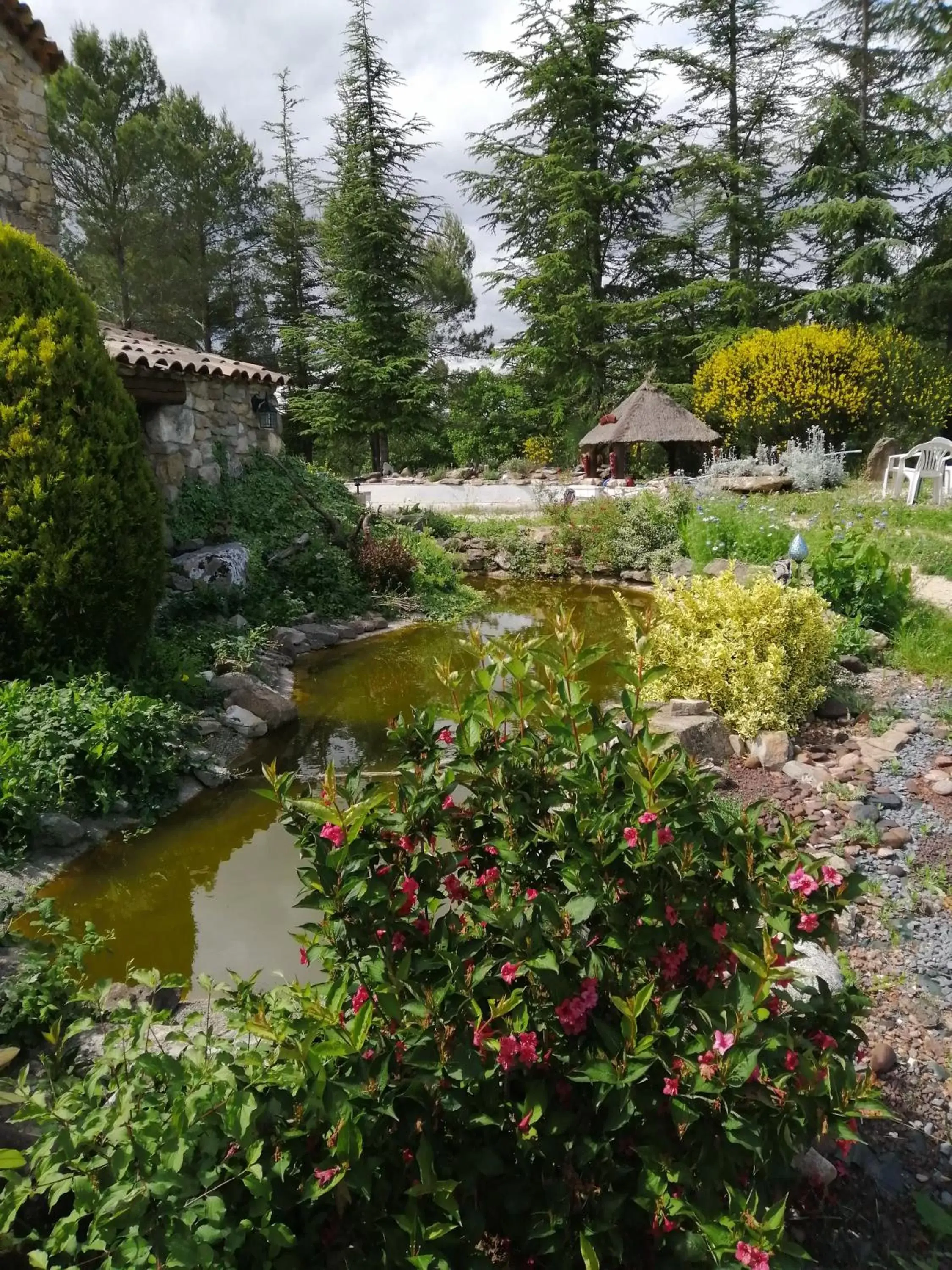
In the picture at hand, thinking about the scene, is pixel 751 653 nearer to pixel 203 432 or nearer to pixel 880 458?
pixel 203 432

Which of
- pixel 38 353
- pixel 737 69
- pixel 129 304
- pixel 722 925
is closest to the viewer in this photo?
pixel 722 925

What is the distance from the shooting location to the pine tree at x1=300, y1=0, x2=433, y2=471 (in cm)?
1909

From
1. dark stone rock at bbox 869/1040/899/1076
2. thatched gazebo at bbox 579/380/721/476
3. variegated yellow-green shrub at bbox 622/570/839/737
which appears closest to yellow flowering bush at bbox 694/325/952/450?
thatched gazebo at bbox 579/380/721/476

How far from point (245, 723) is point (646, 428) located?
12.3m

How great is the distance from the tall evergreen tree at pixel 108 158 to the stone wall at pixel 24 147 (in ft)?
47.9

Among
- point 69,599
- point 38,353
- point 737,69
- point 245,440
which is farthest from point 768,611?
point 737,69

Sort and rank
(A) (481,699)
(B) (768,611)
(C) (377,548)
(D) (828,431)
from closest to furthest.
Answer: (A) (481,699) < (B) (768,611) < (C) (377,548) < (D) (828,431)

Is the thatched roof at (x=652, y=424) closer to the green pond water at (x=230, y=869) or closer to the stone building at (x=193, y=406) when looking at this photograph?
the stone building at (x=193, y=406)

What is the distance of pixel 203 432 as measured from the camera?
9.24 meters

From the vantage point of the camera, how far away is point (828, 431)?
1611cm

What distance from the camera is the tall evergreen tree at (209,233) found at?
22.4 m

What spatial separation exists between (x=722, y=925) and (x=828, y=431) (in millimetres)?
16703

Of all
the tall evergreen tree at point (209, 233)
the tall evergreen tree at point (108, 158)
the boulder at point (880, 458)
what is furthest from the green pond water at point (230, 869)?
the tall evergreen tree at point (209, 233)

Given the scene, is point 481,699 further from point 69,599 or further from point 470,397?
point 470,397
